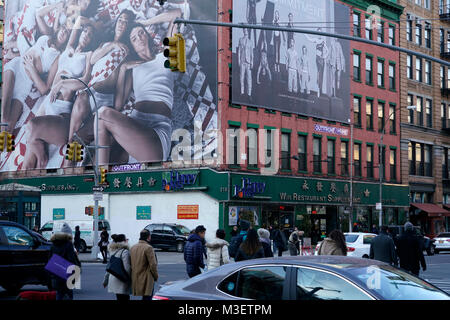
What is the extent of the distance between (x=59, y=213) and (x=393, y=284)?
47.1m

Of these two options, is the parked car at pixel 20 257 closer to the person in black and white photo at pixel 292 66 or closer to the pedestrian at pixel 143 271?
the pedestrian at pixel 143 271

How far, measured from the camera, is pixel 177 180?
43.6m

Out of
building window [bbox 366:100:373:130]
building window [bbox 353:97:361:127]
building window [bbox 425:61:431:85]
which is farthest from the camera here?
building window [bbox 425:61:431:85]

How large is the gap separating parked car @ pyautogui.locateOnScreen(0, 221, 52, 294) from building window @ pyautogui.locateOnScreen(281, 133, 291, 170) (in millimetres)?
30640

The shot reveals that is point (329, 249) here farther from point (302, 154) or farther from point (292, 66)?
point (302, 154)

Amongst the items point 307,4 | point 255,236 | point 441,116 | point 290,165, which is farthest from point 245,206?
point 255,236

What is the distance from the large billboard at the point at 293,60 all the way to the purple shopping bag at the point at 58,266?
3137 centimetres

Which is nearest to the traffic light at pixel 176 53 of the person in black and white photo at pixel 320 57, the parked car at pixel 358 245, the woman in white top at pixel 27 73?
the parked car at pixel 358 245

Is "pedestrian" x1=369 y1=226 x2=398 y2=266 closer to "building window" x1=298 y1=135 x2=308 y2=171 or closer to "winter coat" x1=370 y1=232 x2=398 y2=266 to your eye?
"winter coat" x1=370 y1=232 x2=398 y2=266

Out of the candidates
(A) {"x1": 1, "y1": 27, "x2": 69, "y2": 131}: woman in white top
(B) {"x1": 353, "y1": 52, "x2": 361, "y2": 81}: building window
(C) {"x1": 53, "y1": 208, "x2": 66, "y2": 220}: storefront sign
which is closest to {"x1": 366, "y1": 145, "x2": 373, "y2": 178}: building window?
(B) {"x1": 353, "y1": 52, "x2": 361, "y2": 81}: building window

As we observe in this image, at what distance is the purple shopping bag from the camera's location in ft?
37.7

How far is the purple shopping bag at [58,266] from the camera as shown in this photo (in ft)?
37.7

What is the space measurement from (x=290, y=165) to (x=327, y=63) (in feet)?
27.8
